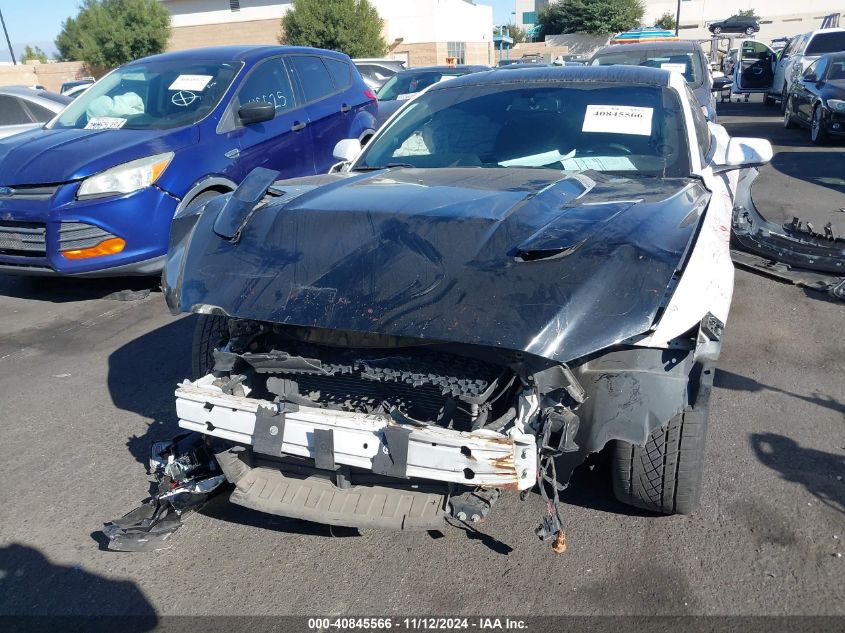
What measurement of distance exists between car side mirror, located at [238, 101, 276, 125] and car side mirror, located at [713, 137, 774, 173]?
12.4ft

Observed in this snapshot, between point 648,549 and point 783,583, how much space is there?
0.46 m

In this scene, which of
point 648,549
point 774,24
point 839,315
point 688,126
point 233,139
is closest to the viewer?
point 648,549

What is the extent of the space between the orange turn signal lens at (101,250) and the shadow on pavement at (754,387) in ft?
14.5

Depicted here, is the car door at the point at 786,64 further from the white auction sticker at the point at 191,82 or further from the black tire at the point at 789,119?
the white auction sticker at the point at 191,82

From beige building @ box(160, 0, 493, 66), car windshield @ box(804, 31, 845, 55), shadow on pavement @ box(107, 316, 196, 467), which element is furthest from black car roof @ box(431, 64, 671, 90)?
beige building @ box(160, 0, 493, 66)

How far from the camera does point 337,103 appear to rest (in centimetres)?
746

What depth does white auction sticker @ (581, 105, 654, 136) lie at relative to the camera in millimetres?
3516

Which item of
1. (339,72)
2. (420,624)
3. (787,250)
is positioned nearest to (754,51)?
(339,72)

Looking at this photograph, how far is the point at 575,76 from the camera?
12.6 feet

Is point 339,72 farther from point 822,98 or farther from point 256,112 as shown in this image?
point 822,98

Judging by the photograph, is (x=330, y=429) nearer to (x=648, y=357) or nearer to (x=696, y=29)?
(x=648, y=357)

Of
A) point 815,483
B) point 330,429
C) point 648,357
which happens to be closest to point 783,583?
point 815,483

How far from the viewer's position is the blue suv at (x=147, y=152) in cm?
547

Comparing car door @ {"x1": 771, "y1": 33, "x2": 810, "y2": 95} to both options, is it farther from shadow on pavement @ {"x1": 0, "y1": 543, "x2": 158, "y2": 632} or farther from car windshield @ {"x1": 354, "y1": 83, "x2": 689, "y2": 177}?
shadow on pavement @ {"x1": 0, "y1": 543, "x2": 158, "y2": 632}
